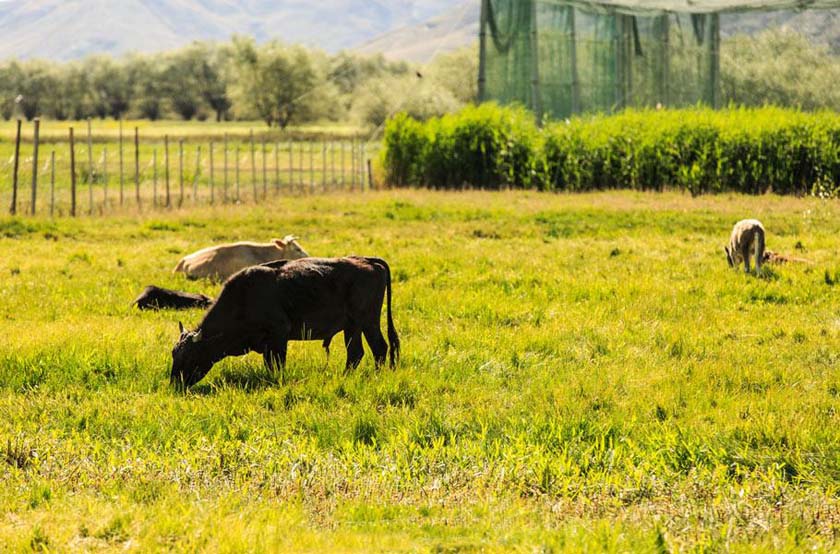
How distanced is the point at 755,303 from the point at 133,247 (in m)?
9.94

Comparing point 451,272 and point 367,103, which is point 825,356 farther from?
point 367,103

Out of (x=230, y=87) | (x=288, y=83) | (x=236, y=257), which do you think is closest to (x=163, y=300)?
(x=236, y=257)

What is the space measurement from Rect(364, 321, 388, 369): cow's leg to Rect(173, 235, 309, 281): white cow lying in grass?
4712 millimetres

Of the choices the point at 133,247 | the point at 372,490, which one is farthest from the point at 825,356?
the point at 133,247

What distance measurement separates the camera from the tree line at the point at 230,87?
66.3 m

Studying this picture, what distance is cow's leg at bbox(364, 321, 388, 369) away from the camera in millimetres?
8789

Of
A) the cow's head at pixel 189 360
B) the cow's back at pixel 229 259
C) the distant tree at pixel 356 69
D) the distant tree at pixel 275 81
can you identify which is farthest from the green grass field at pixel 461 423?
the distant tree at pixel 356 69

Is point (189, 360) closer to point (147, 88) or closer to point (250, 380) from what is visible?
point (250, 380)

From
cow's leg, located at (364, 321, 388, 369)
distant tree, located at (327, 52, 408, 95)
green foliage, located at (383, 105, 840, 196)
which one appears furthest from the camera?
distant tree, located at (327, 52, 408, 95)

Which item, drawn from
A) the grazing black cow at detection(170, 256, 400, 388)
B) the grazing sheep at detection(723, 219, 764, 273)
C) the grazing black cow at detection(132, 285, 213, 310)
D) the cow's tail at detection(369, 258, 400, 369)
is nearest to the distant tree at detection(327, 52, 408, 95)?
the grazing sheep at detection(723, 219, 764, 273)

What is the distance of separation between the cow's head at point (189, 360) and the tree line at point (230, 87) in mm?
47663

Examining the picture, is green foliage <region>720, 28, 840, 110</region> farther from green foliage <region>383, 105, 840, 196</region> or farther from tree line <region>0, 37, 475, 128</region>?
A: tree line <region>0, 37, 475, 128</region>

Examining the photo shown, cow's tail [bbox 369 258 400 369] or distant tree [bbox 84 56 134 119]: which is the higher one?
distant tree [bbox 84 56 134 119]

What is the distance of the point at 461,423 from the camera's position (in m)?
7.39
